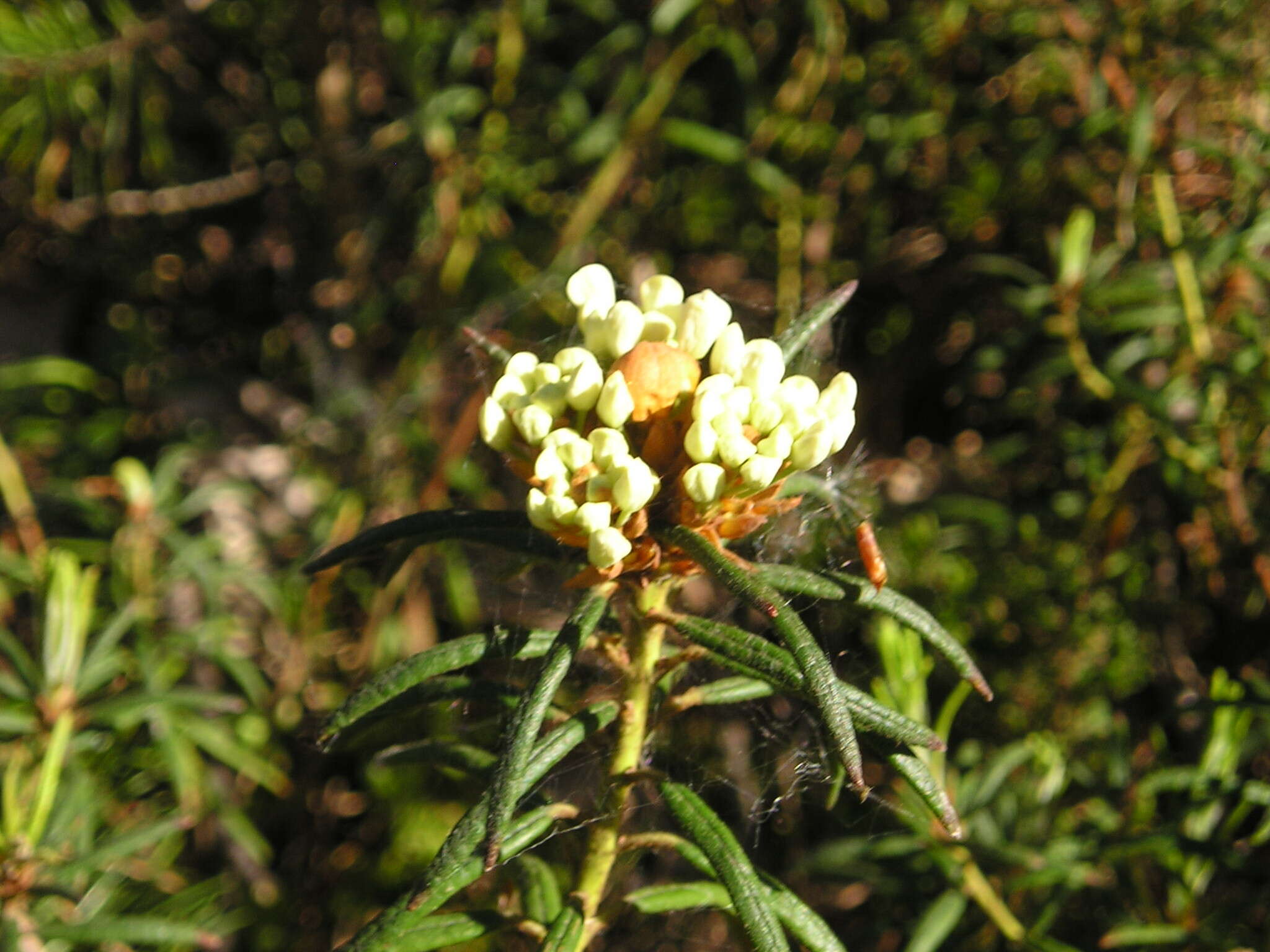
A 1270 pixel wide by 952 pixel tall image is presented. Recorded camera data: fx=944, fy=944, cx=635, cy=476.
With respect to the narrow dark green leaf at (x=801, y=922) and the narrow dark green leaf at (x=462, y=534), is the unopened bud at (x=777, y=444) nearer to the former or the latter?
the narrow dark green leaf at (x=462, y=534)

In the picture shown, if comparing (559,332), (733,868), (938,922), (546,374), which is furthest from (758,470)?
(559,332)

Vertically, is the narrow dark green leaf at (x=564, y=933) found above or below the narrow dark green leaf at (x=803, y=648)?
below

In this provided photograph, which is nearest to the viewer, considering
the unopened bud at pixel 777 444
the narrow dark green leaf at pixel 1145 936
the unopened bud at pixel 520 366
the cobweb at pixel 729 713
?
the unopened bud at pixel 777 444

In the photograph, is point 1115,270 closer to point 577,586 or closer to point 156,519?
point 577,586

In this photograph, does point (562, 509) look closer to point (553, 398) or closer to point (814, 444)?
point (553, 398)

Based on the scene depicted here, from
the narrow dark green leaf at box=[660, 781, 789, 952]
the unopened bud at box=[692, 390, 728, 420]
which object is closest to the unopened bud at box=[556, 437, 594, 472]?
the unopened bud at box=[692, 390, 728, 420]

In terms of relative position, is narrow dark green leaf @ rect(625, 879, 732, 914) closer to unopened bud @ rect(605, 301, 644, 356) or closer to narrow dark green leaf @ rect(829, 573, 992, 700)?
narrow dark green leaf @ rect(829, 573, 992, 700)

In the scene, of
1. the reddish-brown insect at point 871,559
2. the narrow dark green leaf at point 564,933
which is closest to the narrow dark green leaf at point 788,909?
the narrow dark green leaf at point 564,933
